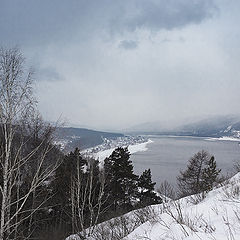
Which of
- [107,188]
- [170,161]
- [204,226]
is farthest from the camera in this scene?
[170,161]

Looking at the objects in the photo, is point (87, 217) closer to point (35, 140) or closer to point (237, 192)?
point (35, 140)

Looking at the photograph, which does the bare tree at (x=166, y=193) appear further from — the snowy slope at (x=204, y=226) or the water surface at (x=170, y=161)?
the water surface at (x=170, y=161)

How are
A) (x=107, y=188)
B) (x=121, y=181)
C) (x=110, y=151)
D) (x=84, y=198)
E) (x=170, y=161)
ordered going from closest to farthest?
(x=84, y=198) < (x=107, y=188) < (x=121, y=181) < (x=170, y=161) < (x=110, y=151)

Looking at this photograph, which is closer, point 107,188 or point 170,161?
point 107,188

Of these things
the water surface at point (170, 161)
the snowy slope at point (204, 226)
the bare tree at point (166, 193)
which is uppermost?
the snowy slope at point (204, 226)

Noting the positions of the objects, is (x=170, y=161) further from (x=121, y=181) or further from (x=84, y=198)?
(x=84, y=198)

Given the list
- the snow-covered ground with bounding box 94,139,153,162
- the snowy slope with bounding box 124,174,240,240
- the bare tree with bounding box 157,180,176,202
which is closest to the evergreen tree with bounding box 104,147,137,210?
the bare tree with bounding box 157,180,176,202

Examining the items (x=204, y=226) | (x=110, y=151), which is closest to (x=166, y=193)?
(x=204, y=226)

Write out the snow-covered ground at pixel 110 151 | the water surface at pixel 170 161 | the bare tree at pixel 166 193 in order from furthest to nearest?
1. the water surface at pixel 170 161
2. the snow-covered ground at pixel 110 151
3. the bare tree at pixel 166 193

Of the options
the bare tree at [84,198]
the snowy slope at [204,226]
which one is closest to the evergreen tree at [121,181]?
the bare tree at [84,198]

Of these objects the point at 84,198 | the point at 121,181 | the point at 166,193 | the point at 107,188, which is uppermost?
the point at 84,198

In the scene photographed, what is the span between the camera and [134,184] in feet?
55.5

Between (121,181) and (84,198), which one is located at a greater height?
(84,198)

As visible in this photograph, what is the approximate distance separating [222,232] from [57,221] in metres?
14.0
